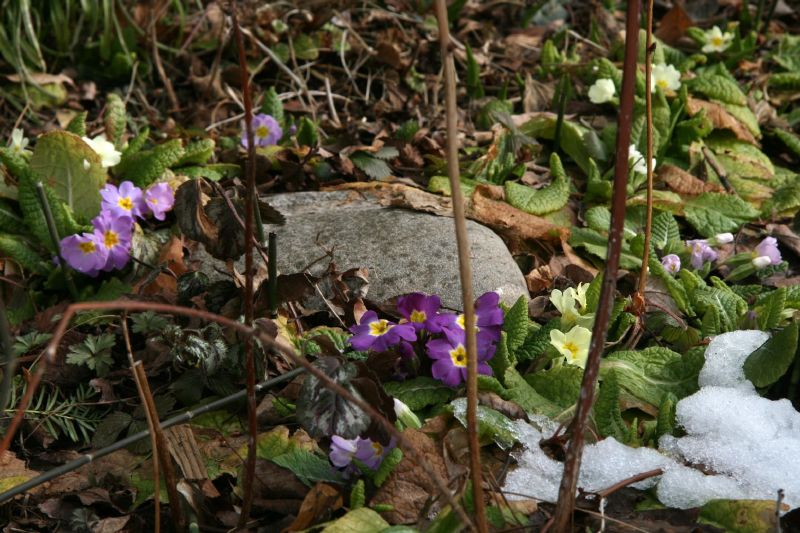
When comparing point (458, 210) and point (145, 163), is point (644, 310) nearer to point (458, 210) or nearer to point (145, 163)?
point (458, 210)

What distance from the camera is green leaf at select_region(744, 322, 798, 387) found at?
161cm

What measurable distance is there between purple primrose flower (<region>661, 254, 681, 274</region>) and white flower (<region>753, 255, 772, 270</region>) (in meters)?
0.21

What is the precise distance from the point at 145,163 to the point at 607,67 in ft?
5.73

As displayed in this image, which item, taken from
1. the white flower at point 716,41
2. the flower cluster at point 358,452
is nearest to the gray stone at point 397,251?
the flower cluster at point 358,452

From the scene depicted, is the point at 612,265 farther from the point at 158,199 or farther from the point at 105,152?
the point at 105,152

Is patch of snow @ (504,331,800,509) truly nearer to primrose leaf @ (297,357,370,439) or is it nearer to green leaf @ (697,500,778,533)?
green leaf @ (697,500,778,533)

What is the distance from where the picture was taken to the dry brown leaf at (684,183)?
2.79m

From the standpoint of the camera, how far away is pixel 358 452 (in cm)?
150

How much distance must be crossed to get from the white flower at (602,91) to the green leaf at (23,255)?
1998 mm

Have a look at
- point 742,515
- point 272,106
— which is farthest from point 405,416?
point 272,106

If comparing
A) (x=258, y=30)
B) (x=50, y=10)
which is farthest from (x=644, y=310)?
(x=50, y=10)

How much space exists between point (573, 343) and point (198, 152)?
56.7 inches

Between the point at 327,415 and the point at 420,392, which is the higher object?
the point at 327,415

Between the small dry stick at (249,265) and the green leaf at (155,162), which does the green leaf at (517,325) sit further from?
the green leaf at (155,162)
